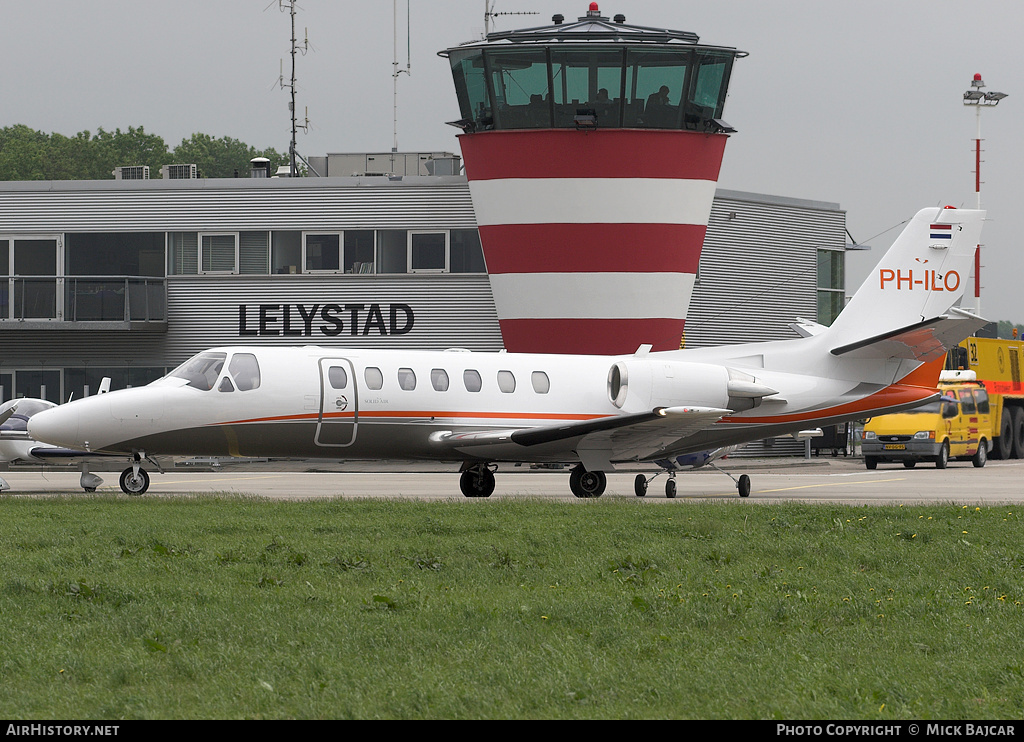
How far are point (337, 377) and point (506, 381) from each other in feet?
11.1

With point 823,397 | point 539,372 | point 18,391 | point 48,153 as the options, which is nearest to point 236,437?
point 539,372

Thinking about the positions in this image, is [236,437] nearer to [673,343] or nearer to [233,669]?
[233,669]

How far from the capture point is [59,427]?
20500 millimetres

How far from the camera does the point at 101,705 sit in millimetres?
6828

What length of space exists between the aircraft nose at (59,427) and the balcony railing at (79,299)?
63.3ft

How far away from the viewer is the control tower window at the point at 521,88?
3462 cm

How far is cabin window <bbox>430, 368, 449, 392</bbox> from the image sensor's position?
22781 millimetres

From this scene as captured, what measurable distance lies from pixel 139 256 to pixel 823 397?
78.7ft

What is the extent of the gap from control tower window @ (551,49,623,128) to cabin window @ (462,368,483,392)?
13442 mm

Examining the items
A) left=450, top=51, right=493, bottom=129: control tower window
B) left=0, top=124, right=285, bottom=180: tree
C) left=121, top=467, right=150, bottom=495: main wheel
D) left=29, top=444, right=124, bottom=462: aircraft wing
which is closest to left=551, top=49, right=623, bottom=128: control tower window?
left=450, top=51, right=493, bottom=129: control tower window

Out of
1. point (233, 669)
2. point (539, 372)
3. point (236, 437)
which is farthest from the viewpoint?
point (539, 372)

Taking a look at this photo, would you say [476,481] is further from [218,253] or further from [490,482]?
[218,253]

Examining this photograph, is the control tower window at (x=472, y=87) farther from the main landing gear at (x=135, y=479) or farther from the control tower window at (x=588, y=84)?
the main landing gear at (x=135, y=479)

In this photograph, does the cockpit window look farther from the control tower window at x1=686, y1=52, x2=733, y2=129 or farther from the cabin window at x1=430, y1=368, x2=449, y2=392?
the control tower window at x1=686, y1=52, x2=733, y2=129
